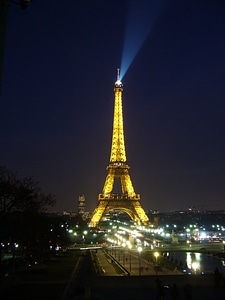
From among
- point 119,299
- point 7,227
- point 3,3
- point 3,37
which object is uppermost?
point 3,3

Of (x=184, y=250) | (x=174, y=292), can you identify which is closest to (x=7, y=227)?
(x=174, y=292)

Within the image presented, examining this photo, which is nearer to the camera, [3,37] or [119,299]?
[3,37]

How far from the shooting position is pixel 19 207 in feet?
95.9

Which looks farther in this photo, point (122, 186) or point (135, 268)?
point (122, 186)

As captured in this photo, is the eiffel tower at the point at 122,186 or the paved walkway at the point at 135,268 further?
the eiffel tower at the point at 122,186

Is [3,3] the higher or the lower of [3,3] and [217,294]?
the higher

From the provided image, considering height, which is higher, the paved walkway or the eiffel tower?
the eiffel tower

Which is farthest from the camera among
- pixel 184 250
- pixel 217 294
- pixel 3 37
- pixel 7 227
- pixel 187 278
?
pixel 184 250

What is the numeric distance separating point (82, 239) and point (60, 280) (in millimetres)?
67940

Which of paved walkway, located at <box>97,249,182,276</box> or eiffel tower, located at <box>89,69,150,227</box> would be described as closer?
paved walkway, located at <box>97,249,182,276</box>

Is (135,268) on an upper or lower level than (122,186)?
lower

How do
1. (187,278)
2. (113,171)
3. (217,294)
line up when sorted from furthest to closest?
1. (113,171)
2. (187,278)
3. (217,294)

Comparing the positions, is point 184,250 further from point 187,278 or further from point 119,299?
point 119,299

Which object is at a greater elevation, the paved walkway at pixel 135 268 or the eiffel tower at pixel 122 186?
the eiffel tower at pixel 122 186
